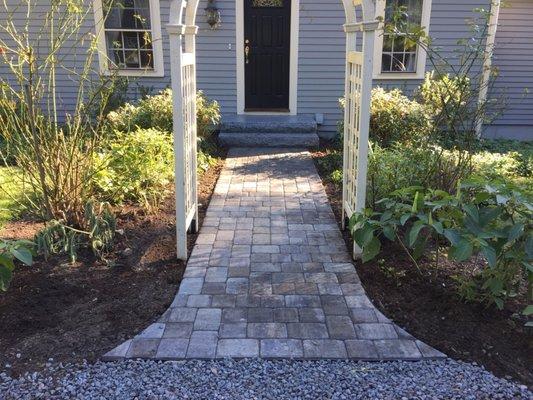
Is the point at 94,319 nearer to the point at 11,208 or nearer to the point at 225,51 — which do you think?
the point at 11,208

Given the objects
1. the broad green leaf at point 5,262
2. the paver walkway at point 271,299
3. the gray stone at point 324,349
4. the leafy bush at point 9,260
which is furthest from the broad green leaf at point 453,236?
the broad green leaf at point 5,262

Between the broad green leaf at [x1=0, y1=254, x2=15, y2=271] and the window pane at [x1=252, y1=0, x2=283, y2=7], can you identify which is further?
the window pane at [x1=252, y1=0, x2=283, y2=7]

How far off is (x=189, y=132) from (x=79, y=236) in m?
1.21

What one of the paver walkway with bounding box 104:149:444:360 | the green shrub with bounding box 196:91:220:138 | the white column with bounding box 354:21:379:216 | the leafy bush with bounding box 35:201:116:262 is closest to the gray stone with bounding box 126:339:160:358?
the paver walkway with bounding box 104:149:444:360

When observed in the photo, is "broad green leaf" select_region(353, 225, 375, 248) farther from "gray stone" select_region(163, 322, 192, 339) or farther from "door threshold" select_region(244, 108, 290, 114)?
"door threshold" select_region(244, 108, 290, 114)

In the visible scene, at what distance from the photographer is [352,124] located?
4.02 metres

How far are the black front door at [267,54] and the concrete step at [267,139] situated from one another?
1.21 meters

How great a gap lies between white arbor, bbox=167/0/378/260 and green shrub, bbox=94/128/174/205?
92cm

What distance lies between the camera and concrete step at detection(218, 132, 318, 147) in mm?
7801

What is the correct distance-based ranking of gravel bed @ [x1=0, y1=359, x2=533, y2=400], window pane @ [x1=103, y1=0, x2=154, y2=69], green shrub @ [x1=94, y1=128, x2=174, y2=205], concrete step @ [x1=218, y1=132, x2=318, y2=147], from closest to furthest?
gravel bed @ [x1=0, y1=359, x2=533, y2=400] < green shrub @ [x1=94, y1=128, x2=174, y2=205] < concrete step @ [x1=218, y1=132, x2=318, y2=147] < window pane @ [x1=103, y1=0, x2=154, y2=69]

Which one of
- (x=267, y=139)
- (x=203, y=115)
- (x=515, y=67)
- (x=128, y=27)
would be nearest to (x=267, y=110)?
(x=267, y=139)

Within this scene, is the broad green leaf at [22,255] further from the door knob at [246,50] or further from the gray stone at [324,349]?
the door knob at [246,50]

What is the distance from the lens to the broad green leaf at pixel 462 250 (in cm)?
254

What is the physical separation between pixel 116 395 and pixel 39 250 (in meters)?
1.70
